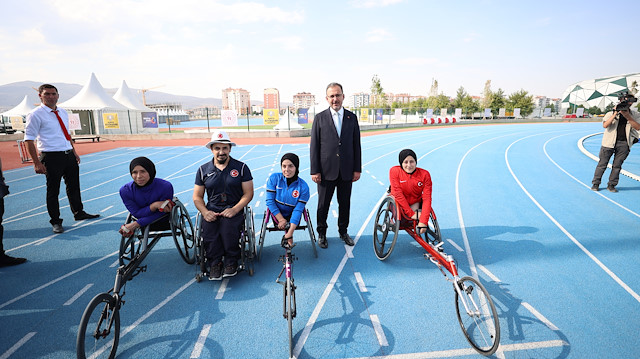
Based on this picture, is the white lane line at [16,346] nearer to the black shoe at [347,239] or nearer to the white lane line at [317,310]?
the white lane line at [317,310]

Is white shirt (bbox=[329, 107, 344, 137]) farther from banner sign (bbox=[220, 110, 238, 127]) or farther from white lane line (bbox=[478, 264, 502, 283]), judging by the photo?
banner sign (bbox=[220, 110, 238, 127])

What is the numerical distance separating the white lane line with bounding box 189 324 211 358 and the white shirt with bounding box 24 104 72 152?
379 centimetres

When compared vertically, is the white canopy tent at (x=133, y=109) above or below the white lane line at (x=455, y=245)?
above

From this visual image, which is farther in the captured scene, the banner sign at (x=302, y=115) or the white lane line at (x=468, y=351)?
the banner sign at (x=302, y=115)

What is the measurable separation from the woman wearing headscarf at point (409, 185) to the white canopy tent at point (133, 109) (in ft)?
76.3

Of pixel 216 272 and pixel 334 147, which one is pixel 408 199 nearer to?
pixel 334 147

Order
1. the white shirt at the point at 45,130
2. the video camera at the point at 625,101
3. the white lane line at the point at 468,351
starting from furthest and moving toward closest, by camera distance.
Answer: the video camera at the point at 625,101 < the white shirt at the point at 45,130 < the white lane line at the point at 468,351

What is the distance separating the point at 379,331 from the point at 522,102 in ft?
180

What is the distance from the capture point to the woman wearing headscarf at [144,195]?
3.05 meters

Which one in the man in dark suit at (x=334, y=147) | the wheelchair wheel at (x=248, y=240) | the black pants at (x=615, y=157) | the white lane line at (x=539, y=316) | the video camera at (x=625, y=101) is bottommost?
the white lane line at (x=539, y=316)

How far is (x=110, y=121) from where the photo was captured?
2156 cm

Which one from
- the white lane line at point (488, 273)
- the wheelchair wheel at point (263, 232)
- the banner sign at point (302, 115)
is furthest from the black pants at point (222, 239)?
the banner sign at point (302, 115)

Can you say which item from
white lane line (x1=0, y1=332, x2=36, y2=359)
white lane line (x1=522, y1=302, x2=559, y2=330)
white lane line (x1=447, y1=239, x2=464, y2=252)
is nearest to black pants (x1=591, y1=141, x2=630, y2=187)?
white lane line (x1=447, y1=239, x2=464, y2=252)

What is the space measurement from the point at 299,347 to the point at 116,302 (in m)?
1.38
